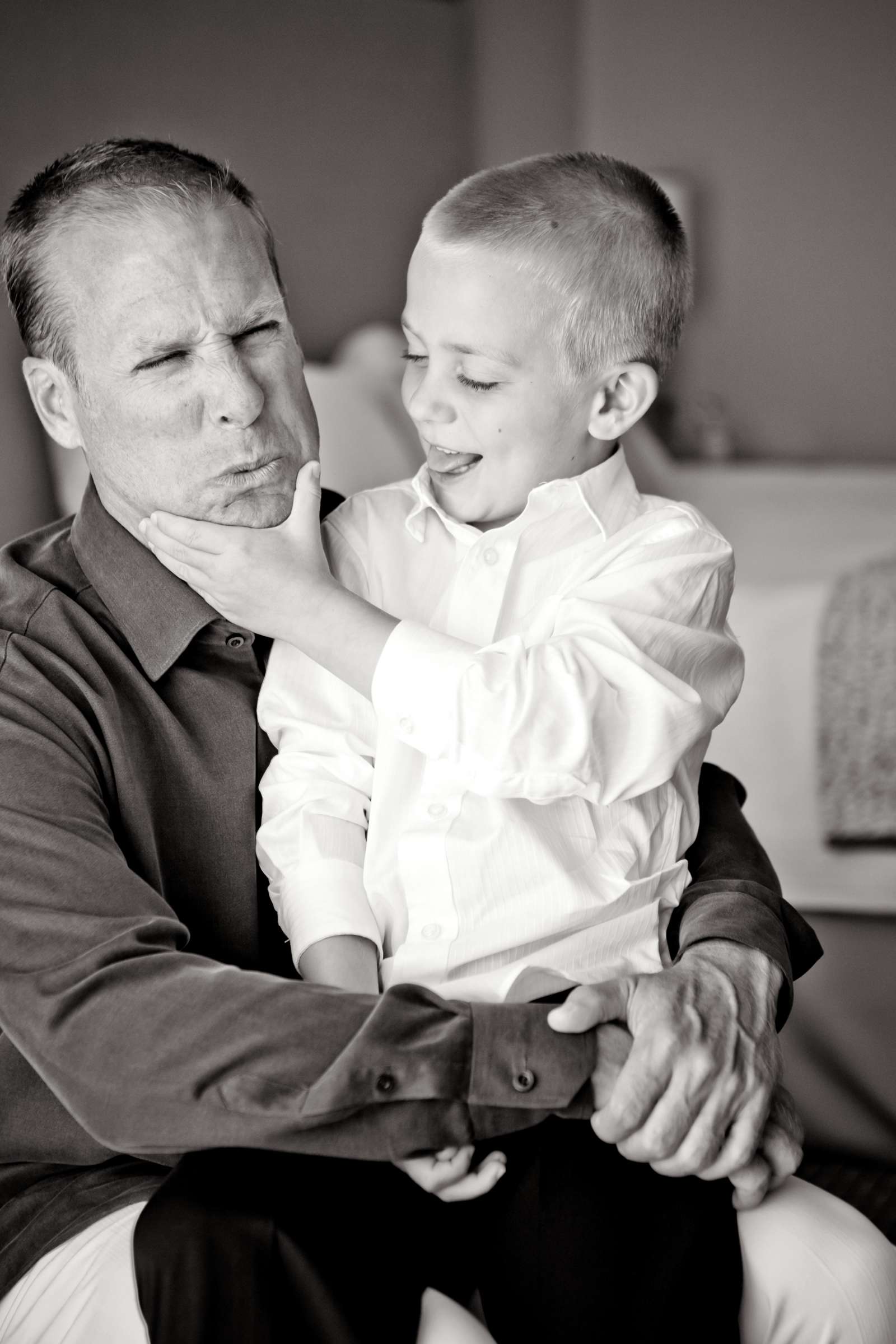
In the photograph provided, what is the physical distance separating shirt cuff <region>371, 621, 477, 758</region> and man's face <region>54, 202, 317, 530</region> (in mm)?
261

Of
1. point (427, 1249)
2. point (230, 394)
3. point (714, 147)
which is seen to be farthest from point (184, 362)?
point (714, 147)

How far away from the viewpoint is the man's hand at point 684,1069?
102 centimetres

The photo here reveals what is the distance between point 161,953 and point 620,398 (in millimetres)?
712

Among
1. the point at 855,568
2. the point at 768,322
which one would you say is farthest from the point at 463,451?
the point at 768,322

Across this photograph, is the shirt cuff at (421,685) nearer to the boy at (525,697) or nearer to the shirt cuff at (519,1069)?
the boy at (525,697)

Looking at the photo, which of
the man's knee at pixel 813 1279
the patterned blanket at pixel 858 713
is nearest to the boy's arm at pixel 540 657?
the man's knee at pixel 813 1279

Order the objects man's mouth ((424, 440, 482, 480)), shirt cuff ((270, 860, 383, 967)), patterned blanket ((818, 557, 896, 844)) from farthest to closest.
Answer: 1. patterned blanket ((818, 557, 896, 844))
2. man's mouth ((424, 440, 482, 480))
3. shirt cuff ((270, 860, 383, 967))

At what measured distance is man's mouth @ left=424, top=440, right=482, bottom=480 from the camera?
4.22 ft

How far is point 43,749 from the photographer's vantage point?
43.8 inches

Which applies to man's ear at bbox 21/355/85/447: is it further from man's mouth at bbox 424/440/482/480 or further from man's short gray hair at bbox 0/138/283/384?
man's mouth at bbox 424/440/482/480

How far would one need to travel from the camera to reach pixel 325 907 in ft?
3.86

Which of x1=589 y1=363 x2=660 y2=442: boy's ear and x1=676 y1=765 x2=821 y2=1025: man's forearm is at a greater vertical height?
x1=589 y1=363 x2=660 y2=442: boy's ear

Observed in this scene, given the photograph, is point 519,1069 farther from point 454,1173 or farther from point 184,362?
point 184,362

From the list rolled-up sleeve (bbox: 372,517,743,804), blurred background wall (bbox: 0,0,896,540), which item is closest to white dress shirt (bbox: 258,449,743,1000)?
rolled-up sleeve (bbox: 372,517,743,804)
